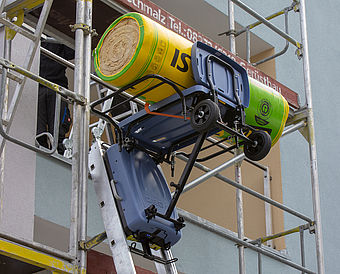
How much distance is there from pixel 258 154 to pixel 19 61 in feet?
7.18

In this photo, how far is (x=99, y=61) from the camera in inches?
239

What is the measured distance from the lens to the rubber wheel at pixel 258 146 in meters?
6.18

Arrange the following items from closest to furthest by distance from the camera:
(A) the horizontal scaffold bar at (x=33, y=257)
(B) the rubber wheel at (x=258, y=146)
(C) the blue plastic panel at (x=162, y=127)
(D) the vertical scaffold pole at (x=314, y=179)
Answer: (A) the horizontal scaffold bar at (x=33, y=257)
(C) the blue plastic panel at (x=162, y=127)
(B) the rubber wheel at (x=258, y=146)
(D) the vertical scaffold pole at (x=314, y=179)

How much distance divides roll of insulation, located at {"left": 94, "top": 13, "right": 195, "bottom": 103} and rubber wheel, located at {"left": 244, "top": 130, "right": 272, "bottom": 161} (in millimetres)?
723

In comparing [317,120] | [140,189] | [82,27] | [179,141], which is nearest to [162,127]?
[179,141]

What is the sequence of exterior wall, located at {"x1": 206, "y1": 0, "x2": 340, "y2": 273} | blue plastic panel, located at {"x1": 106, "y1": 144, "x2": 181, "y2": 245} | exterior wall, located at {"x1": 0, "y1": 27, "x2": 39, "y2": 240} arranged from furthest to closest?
1. exterior wall, located at {"x1": 206, "y1": 0, "x2": 340, "y2": 273}
2. exterior wall, located at {"x1": 0, "y1": 27, "x2": 39, "y2": 240}
3. blue plastic panel, located at {"x1": 106, "y1": 144, "x2": 181, "y2": 245}

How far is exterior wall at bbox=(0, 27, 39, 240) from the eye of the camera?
6422 millimetres

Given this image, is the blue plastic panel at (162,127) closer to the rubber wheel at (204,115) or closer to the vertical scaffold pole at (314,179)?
the rubber wheel at (204,115)

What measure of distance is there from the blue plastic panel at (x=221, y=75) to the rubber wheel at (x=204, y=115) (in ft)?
0.93

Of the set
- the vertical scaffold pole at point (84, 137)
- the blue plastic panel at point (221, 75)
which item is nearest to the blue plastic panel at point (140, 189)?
the vertical scaffold pole at point (84, 137)

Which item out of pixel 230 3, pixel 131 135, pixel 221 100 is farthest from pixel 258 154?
pixel 230 3

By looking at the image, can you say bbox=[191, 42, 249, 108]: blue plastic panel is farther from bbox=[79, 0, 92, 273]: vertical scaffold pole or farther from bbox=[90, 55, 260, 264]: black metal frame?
bbox=[79, 0, 92, 273]: vertical scaffold pole

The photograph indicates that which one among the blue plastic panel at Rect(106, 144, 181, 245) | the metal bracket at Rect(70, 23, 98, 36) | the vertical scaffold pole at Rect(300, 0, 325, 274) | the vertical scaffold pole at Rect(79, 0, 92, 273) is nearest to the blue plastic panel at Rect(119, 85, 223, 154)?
the blue plastic panel at Rect(106, 144, 181, 245)

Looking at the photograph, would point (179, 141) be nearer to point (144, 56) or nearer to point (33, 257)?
point (144, 56)
